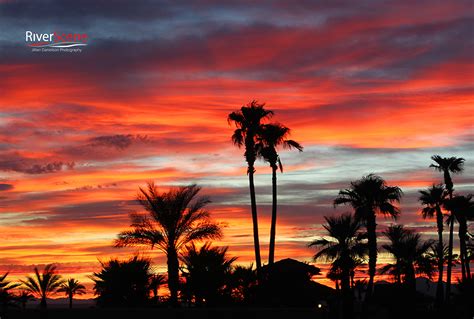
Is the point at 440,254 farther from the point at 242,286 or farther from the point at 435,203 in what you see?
the point at 242,286

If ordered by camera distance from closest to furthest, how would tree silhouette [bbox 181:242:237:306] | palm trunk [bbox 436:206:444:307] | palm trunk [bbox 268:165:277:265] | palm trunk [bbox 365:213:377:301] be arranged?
tree silhouette [bbox 181:242:237:306] < palm trunk [bbox 365:213:377:301] < palm trunk [bbox 268:165:277:265] < palm trunk [bbox 436:206:444:307]

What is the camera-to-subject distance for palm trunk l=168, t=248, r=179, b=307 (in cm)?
4692

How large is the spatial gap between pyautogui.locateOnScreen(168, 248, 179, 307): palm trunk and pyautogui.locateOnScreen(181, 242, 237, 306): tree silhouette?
3.93 ft

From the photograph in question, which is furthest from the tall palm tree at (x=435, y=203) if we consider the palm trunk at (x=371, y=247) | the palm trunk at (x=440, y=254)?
the palm trunk at (x=371, y=247)

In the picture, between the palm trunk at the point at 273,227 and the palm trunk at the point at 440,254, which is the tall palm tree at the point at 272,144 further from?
the palm trunk at the point at 440,254

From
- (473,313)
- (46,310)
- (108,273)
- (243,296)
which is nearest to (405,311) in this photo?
(473,313)

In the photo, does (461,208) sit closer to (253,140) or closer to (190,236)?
(253,140)

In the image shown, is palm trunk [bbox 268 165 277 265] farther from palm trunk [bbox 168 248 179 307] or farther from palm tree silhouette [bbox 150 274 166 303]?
palm tree silhouette [bbox 150 274 166 303]

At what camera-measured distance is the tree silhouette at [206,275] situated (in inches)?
1800

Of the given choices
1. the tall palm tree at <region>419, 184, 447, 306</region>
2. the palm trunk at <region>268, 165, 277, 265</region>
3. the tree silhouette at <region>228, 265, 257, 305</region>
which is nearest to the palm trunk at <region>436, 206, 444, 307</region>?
the tall palm tree at <region>419, 184, 447, 306</region>

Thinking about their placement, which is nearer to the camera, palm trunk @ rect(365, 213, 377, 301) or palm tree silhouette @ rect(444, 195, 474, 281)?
palm trunk @ rect(365, 213, 377, 301)

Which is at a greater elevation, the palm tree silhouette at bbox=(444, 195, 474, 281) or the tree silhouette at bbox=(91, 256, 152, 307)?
the palm tree silhouette at bbox=(444, 195, 474, 281)

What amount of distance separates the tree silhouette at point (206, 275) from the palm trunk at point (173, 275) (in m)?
1.20

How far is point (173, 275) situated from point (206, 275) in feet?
11.4
